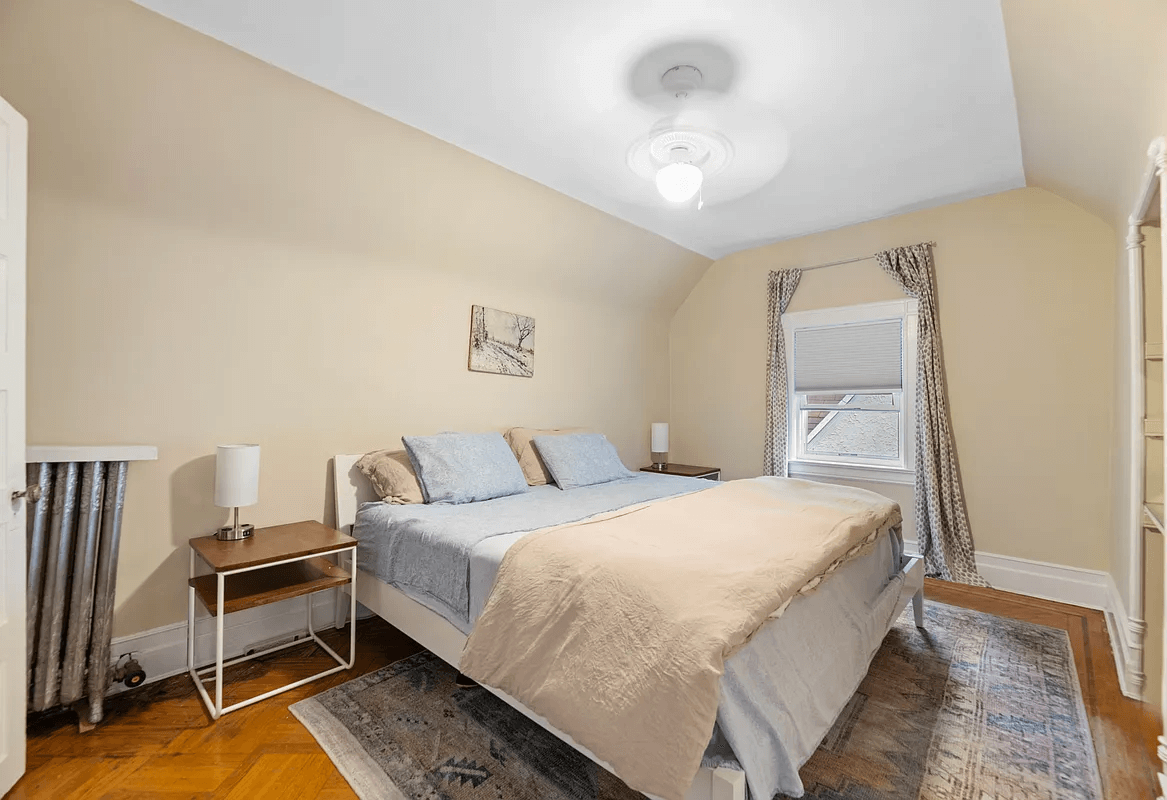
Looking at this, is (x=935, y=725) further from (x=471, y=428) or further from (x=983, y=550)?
(x=471, y=428)

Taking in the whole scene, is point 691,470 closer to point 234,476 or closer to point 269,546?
point 269,546

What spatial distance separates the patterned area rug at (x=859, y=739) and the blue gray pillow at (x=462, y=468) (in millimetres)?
786

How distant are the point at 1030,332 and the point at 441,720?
3942mm

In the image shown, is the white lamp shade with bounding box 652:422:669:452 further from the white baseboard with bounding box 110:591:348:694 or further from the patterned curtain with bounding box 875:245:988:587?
the white baseboard with bounding box 110:591:348:694

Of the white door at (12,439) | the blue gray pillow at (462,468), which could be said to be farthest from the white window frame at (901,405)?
the white door at (12,439)

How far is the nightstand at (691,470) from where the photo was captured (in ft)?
14.7

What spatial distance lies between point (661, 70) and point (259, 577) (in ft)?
9.04

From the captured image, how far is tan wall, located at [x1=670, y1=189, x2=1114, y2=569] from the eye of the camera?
10.3 feet

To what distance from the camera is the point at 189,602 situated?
229 cm

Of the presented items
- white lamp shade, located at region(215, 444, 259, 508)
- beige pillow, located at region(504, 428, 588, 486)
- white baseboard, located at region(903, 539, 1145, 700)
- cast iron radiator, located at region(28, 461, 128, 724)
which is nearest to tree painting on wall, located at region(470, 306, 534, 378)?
beige pillow, located at region(504, 428, 588, 486)

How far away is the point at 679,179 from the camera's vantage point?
8.15ft

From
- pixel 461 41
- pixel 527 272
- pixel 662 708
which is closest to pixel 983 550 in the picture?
pixel 662 708

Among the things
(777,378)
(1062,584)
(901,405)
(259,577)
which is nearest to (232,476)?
(259,577)

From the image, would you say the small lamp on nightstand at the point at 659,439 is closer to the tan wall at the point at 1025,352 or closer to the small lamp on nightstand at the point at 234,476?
the tan wall at the point at 1025,352
